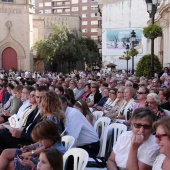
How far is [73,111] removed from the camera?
6.38 m

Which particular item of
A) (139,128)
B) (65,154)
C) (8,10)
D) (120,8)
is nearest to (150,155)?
(139,128)

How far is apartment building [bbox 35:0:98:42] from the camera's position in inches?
3595

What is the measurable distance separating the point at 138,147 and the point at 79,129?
1.93 m

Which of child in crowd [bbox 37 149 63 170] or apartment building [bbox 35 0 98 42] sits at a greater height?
apartment building [bbox 35 0 98 42]

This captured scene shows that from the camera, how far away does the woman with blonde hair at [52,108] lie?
602 cm

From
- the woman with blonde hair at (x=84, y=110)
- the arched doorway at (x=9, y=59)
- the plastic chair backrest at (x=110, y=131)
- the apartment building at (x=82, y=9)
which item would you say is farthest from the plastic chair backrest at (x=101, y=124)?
the apartment building at (x=82, y=9)

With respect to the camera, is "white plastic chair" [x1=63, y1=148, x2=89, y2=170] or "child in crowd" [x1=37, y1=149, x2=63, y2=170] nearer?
"child in crowd" [x1=37, y1=149, x2=63, y2=170]

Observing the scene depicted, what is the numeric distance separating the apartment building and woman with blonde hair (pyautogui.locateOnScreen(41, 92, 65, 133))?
83523 mm

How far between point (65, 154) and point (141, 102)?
10.6ft

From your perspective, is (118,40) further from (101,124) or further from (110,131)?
(110,131)

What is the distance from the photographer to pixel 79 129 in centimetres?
624

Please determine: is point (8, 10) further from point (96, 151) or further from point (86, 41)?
point (96, 151)

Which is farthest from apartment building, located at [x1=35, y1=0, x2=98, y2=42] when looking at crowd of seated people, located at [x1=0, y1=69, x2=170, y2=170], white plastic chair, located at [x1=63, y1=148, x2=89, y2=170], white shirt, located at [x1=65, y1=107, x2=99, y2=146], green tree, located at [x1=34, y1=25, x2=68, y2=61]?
white plastic chair, located at [x1=63, y1=148, x2=89, y2=170]

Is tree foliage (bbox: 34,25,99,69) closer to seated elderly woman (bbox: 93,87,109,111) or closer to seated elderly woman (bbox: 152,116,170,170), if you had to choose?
seated elderly woman (bbox: 93,87,109,111)
